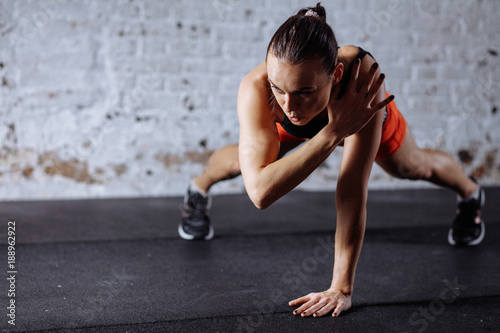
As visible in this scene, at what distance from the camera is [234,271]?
5.76 ft

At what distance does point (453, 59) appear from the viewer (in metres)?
3.49

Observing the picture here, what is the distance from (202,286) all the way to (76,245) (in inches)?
26.7

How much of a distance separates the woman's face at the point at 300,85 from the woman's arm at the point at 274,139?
0.05m

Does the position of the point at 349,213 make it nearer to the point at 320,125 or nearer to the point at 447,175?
the point at 320,125

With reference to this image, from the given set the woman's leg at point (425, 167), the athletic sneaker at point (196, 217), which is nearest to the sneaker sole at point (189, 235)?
the athletic sneaker at point (196, 217)

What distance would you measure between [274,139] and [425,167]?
786 mm

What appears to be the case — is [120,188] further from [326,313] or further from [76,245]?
[326,313]

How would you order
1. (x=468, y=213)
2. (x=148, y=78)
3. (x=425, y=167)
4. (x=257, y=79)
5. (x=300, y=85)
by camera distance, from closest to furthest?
1. (x=300, y=85)
2. (x=257, y=79)
3. (x=425, y=167)
4. (x=468, y=213)
5. (x=148, y=78)

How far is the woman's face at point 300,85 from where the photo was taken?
1137mm

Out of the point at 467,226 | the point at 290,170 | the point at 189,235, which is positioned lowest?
the point at 189,235

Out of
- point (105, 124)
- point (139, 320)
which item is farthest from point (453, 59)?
point (139, 320)

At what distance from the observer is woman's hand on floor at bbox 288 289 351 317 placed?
53.7 inches

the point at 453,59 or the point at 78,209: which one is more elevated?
the point at 453,59

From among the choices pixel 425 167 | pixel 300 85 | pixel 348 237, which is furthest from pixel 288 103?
pixel 425 167
